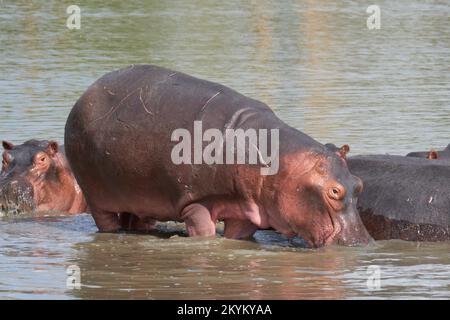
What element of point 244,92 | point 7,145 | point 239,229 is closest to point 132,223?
point 239,229

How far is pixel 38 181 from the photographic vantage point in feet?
35.4

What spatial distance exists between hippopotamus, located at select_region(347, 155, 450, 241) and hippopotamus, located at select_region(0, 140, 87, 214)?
2.65m

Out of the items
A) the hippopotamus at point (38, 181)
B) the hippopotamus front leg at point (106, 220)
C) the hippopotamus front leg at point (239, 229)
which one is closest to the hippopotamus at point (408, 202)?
the hippopotamus front leg at point (239, 229)

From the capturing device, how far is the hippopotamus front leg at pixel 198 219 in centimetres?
881

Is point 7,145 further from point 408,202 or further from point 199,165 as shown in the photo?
point 408,202

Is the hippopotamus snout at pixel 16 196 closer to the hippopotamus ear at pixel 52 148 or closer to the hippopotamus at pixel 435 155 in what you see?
the hippopotamus ear at pixel 52 148

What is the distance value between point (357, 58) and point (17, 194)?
11769 millimetres

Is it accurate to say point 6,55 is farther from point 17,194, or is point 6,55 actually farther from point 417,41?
point 17,194

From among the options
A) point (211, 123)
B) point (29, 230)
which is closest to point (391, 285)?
point (211, 123)

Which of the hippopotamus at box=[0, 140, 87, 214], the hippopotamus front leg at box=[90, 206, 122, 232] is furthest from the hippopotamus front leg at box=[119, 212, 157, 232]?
the hippopotamus at box=[0, 140, 87, 214]

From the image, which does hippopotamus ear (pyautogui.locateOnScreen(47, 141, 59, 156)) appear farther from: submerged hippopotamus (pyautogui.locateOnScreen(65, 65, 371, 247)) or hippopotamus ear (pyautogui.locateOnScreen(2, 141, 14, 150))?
submerged hippopotamus (pyautogui.locateOnScreen(65, 65, 371, 247))

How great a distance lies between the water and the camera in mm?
8078

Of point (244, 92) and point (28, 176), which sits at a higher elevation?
point (244, 92)

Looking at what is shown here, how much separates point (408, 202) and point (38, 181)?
3.21m
